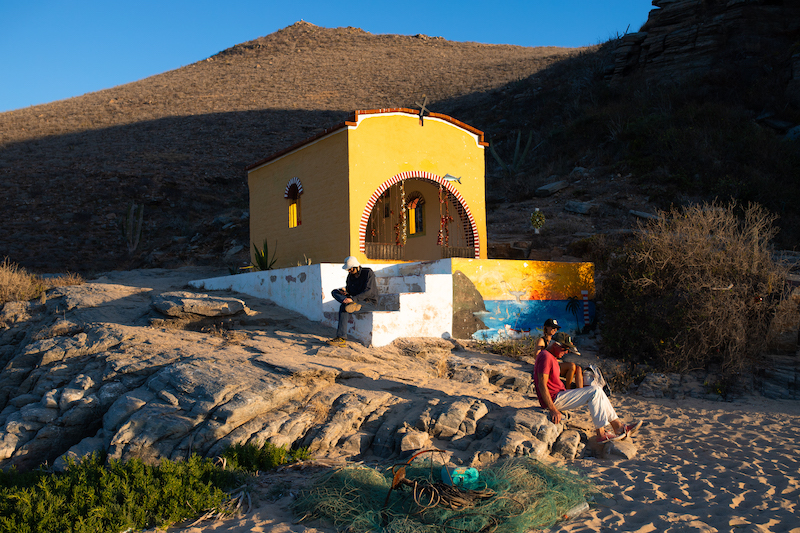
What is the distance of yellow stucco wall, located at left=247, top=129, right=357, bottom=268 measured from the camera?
1182 centimetres

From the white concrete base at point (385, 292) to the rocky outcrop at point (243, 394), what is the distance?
0.28m

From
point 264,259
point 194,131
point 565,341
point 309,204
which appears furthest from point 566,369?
point 194,131

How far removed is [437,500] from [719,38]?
86.4 ft

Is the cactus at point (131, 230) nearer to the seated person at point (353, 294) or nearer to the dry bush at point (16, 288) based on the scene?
the dry bush at point (16, 288)

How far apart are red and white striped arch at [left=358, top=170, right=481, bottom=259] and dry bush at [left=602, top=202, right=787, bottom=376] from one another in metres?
3.67

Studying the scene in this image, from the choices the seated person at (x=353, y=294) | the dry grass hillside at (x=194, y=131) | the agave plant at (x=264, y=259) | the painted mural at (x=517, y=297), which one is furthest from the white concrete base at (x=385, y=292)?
the dry grass hillside at (x=194, y=131)

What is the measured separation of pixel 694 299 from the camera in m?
9.30

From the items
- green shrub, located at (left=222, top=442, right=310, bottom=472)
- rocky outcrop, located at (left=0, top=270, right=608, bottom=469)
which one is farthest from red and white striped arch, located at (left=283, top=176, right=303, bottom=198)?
green shrub, located at (left=222, top=442, right=310, bottom=472)

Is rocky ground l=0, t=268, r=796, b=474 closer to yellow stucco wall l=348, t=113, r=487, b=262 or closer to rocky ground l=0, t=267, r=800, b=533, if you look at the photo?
rocky ground l=0, t=267, r=800, b=533

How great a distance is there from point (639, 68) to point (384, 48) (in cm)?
2890

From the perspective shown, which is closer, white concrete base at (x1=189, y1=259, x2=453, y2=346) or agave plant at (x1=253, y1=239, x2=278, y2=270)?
white concrete base at (x1=189, y1=259, x2=453, y2=346)

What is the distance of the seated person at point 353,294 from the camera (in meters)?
8.89

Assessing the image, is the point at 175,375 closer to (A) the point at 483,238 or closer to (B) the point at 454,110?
(A) the point at 483,238

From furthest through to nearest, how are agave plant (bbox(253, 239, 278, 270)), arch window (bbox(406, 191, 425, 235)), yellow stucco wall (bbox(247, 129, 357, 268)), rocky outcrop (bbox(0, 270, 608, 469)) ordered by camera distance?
arch window (bbox(406, 191, 425, 235))
agave plant (bbox(253, 239, 278, 270))
yellow stucco wall (bbox(247, 129, 357, 268))
rocky outcrop (bbox(0, 270, 608, 469))
